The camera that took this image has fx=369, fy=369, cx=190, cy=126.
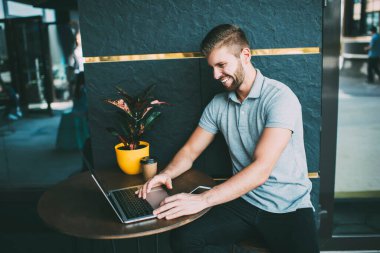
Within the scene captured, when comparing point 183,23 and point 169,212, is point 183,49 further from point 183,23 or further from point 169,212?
point 169,212

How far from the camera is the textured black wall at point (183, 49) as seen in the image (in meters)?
2.03

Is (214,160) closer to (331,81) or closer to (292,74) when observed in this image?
(292,74)

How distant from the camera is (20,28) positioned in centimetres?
741

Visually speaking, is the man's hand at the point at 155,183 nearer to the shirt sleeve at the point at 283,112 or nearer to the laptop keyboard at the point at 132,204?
the laptop keyboard at the point at 132,204

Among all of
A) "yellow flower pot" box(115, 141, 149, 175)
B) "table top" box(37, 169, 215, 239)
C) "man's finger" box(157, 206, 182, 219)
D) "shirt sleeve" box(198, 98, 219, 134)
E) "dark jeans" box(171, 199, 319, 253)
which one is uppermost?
"shirt sleeve" box(198, 98, 219, 134)

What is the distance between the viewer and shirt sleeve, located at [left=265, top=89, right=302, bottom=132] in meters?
1.62

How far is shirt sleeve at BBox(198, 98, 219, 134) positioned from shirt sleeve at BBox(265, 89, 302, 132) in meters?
0.35

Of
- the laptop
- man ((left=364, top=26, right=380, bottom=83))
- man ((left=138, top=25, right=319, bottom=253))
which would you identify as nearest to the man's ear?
man ((left=138, top=25, right=319, bottom=253))

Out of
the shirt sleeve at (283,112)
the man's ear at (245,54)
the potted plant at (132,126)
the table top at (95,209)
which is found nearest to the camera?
the table top at (95,209)

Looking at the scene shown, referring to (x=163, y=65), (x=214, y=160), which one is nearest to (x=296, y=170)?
(x=214, y=160)

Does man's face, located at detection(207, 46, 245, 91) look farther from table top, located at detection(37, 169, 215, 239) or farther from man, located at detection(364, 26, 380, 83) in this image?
man, located at detection(364, 26, 380, 83)

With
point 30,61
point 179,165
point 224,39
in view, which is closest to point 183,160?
point 179,165

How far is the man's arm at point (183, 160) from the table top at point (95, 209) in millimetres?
39

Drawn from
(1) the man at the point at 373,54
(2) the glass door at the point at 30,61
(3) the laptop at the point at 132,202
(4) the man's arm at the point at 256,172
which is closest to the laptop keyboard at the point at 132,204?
(3) the laptop at the point at 132,202
